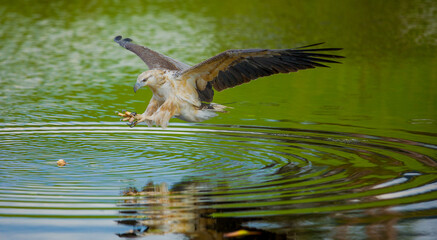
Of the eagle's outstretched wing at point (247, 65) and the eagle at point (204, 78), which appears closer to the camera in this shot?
the eagle's outstretched wing at point (247, 65)

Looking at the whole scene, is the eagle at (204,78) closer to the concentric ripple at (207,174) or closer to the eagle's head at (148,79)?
the eagle's head at (148,79)

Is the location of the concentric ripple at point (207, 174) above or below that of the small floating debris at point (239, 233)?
above

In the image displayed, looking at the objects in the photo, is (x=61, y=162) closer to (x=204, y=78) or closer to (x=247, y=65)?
(x=204, y=78)

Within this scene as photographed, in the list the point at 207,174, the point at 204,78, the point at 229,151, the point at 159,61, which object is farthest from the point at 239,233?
the point at 159,61

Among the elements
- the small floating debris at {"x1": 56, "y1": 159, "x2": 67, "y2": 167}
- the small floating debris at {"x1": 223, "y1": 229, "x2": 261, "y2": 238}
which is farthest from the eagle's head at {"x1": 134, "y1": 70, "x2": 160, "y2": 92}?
the small floating debris at {"x1": 223, "y1": 229, "x2": 261, "y2": 238}

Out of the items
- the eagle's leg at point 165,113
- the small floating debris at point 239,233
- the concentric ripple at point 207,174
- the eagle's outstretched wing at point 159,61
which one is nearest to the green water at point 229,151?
the concentric ripple at point 207,174

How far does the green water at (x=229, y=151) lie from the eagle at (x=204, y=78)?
0.65 meters

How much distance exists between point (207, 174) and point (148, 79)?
1.81 m

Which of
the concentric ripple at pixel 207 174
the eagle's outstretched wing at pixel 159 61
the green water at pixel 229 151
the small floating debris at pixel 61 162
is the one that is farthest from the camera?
the eagle's outstretched wing at pixel 159 61

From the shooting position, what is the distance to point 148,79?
10414 mm

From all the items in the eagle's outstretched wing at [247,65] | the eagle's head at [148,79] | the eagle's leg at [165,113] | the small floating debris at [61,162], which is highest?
the eagle's outstretched wing at [247,65]

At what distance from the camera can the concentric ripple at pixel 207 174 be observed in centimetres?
776

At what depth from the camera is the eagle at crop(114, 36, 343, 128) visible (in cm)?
1020

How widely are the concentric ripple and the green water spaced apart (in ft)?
0.08
